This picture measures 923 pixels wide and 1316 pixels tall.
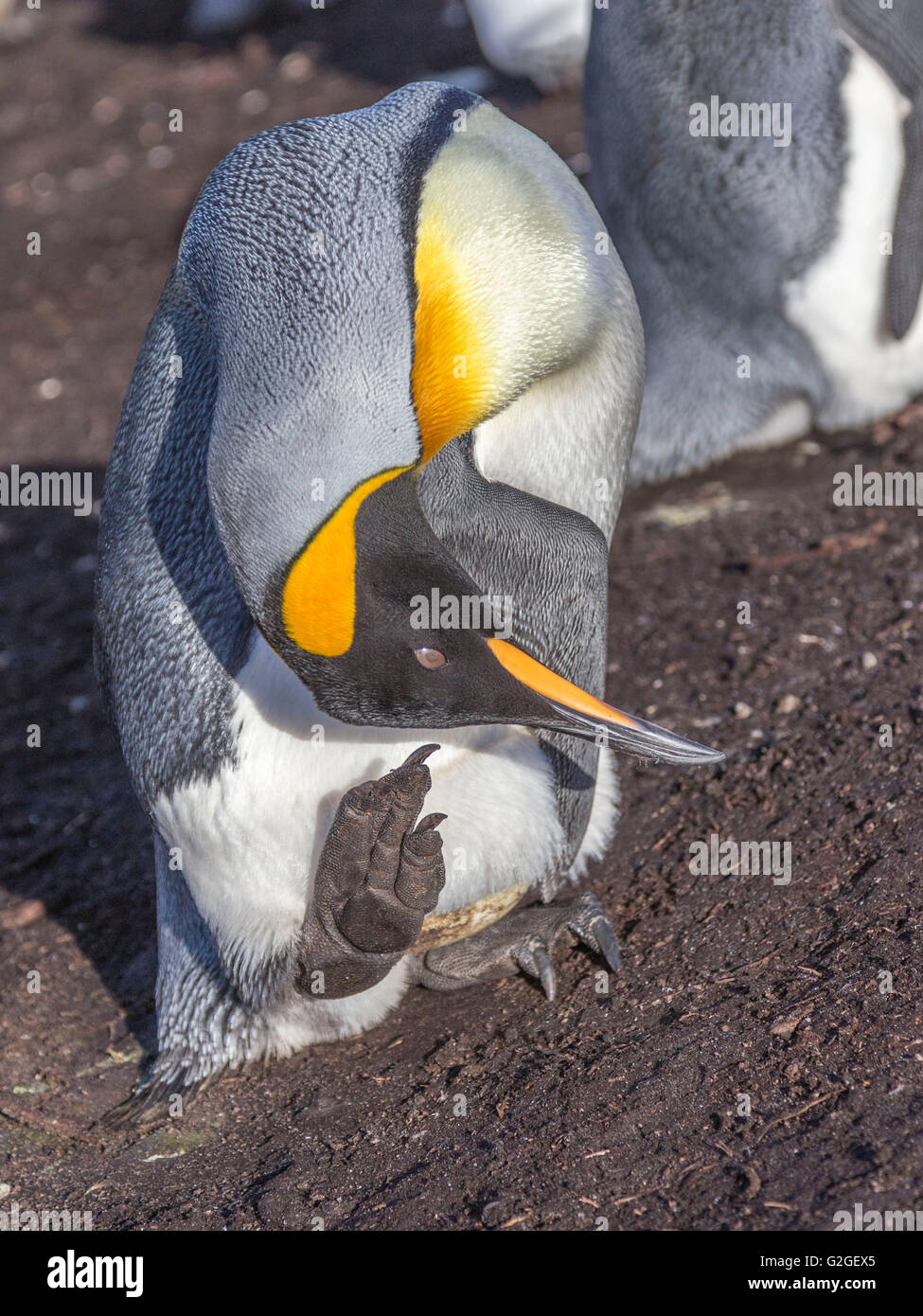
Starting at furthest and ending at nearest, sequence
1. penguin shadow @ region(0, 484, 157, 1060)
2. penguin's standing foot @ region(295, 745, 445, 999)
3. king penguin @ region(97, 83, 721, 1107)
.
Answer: penguin shadow @ region(0, 484, 157, 1060), penguin's standing foot @ region(295, 745, 445, 999), king penguin @ region(97, 83, 721, 1107)

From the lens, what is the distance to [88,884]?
153 inches

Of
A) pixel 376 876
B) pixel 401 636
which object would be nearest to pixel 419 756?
pixel 376 876

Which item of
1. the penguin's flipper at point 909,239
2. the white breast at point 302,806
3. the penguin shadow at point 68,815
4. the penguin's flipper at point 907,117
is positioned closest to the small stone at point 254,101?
the penguin shadow at point 68,815

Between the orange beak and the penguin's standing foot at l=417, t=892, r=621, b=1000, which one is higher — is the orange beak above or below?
above

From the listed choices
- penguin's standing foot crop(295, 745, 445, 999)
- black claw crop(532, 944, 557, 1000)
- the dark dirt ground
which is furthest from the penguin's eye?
black claw crop(532, 944, 557, 1000)

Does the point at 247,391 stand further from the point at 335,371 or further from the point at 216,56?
the point at 216,56

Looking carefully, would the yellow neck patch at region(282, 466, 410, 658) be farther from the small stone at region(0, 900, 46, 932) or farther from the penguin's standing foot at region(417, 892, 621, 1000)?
the small stone at region(0, 900, 46, 932)

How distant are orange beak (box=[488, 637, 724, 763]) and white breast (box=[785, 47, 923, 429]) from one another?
9.81ft

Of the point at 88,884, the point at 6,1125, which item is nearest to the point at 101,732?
the point at 88,884

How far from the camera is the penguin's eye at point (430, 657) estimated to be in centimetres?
234

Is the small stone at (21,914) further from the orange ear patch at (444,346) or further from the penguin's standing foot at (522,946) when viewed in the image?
the orange ear patch at (444,346)

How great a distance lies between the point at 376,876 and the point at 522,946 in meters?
0.58

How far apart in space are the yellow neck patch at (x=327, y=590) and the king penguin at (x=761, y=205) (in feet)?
10.6

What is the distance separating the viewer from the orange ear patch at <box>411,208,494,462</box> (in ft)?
8.21
